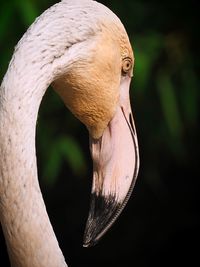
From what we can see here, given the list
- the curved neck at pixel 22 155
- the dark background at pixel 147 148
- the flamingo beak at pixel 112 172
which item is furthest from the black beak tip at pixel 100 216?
the dark background at pixel 147 148

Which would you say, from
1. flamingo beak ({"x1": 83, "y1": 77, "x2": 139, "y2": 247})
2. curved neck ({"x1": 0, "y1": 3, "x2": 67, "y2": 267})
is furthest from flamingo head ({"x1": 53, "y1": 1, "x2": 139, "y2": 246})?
curved neck ({"x1": 0, "y1": 3, "x2": 67, "y2": 267})

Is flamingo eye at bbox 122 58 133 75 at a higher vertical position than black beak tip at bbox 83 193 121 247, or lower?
higher

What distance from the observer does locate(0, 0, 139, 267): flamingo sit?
5.39 feet

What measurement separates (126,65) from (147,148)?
2.22 meters

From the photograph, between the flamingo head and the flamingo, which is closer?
the flamingo

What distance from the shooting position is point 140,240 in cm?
465

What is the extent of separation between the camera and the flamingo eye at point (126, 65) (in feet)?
6.38

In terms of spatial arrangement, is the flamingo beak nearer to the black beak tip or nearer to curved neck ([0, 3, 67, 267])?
the black beak tip

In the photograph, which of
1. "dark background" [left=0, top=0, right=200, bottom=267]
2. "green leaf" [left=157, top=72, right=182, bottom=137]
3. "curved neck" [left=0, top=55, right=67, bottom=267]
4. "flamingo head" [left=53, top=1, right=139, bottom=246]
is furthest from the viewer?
"green leaf" [left=157, top=72, right=182, bottom=137]

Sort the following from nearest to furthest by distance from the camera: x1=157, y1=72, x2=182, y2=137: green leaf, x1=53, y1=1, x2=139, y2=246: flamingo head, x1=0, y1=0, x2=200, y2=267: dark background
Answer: x1=53, y1=1, x2=139, y2=246: flamingo head → x1=0, y1=0, x2=200, y2=267: dark background → x1=157, y1=72, x2=182, y2=137: green leaf

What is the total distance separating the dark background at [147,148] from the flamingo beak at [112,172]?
1.33m

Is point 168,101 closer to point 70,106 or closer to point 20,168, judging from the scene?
point 70,106

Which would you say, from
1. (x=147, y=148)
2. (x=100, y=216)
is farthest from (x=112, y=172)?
(x=147, y=148)

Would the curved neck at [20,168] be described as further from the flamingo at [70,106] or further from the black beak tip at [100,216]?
the black beak tip at [100,216]
